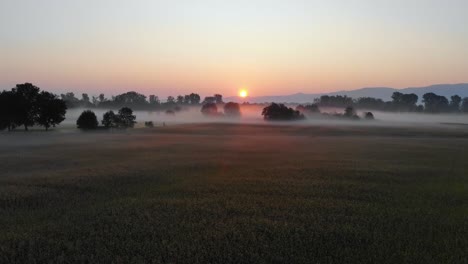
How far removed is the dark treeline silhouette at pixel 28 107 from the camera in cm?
8075

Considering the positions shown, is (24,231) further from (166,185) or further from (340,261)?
(340,261)

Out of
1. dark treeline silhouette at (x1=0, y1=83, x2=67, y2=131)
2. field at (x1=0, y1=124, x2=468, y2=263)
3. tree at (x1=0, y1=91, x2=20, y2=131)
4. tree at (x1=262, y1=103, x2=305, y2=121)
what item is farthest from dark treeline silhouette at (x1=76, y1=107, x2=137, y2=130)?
tree at (x1=262, y1=103, x2=305, y2=121)

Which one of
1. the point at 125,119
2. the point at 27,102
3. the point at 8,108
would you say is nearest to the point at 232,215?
the point at 8,108

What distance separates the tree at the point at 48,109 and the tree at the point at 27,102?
100cm

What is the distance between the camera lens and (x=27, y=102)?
8338 centimetres

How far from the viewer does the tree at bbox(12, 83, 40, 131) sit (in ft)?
270

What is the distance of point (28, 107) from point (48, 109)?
13.0 feet

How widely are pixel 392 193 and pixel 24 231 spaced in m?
19.7

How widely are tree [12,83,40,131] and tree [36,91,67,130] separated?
996mm

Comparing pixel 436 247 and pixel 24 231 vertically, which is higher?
pixel 24 231

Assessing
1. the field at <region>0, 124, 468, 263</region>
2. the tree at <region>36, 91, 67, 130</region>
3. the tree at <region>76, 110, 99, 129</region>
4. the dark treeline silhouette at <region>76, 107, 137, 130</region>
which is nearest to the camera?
the field at <region>0, 124, 468, 263</region>

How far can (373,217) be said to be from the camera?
1784cm

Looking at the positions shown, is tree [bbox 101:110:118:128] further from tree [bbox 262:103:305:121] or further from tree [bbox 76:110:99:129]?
tree [bbox 262:103:305:121]

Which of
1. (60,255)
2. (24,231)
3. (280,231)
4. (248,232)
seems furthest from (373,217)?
(24,231)
